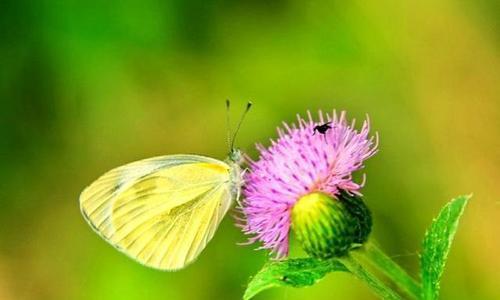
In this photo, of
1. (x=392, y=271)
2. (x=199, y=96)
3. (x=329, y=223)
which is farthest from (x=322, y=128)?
(x=199, y=96)

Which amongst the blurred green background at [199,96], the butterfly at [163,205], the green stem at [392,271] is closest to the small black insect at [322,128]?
the green stem at [392,271]

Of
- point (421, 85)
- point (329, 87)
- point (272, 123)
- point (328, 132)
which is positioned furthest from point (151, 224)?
point (421, 85)

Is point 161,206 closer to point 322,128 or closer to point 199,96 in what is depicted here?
point 322,128

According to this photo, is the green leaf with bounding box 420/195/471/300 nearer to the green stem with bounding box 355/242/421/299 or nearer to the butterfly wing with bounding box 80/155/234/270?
the green stem with bounding box 355/242/421/299

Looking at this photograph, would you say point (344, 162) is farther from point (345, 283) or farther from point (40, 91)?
point (40, 91)

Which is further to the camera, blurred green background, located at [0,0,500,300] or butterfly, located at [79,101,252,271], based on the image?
A: blurred green background, located at [0,0,500,300]

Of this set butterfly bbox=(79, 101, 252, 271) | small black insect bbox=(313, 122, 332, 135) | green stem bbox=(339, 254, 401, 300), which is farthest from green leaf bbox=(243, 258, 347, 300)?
butterfly bbox=(79, 101, 252, 271)

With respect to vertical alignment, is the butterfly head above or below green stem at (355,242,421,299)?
above
